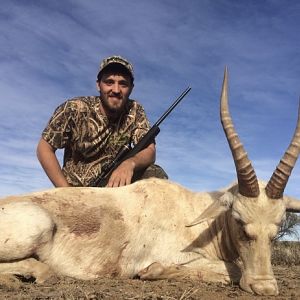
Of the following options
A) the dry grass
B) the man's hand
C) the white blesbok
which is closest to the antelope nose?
the white blesbok

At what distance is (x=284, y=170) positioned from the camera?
4.84m

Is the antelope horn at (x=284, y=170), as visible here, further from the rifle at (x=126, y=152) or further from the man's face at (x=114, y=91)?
the man's face at (x=114, y=91)

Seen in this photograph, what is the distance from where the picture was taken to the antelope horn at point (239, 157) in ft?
15.7

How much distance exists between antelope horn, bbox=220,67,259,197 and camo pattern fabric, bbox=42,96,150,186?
2896 mm

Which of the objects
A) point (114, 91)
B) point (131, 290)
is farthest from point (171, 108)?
point (131, 290)

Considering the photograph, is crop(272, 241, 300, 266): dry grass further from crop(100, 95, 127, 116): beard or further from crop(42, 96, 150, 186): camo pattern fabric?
crop(100, 95, 127, 116): beard

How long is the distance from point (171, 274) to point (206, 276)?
0.39 m

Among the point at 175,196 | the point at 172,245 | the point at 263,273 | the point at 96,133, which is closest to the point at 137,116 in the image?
the point at 96,133

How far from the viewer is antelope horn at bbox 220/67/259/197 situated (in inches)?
188

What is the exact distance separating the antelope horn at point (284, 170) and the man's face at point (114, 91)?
11.1 ft

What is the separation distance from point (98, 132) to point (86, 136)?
0.66ft

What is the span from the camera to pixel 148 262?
18.1 feet

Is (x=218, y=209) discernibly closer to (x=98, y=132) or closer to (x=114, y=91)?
(x=98, y=132)

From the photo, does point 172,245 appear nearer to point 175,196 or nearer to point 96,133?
point 175,196
